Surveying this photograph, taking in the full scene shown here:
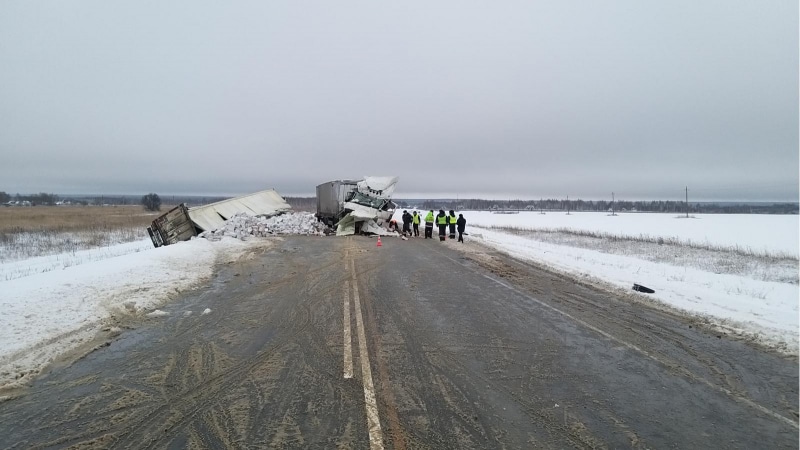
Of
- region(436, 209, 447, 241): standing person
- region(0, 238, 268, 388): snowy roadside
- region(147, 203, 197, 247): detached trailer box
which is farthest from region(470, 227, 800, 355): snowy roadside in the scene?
region(147, 203, 197, 247): detached trailer box

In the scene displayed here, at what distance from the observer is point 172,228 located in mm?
19922

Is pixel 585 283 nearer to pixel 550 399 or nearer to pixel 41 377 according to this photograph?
pixel 550 399

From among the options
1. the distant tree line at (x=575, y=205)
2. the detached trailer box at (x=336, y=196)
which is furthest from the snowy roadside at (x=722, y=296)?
the distant tree line at (x=575, y=205)

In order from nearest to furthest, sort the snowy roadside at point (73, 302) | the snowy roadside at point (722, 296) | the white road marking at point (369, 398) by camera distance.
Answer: the white road marking at point (369, 398) < the snowy roadside at point (73, 302) < the snowy roadside at point (722, 296)

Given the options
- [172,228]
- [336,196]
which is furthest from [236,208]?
[172,228]

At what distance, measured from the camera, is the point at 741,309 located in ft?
24.9

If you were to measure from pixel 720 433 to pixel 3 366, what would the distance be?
7128mm

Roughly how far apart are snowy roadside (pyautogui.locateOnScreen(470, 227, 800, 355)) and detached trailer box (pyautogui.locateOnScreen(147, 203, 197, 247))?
1676cm

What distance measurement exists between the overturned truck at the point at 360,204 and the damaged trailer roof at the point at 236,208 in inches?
213

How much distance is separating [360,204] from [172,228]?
1086 centimetres

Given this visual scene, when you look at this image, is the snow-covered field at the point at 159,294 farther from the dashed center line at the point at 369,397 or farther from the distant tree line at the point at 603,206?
the distant tree line at the point at 603,206

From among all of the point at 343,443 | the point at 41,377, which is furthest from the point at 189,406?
the point at 41,377

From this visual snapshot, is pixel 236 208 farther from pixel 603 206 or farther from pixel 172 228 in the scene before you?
pixel 603 206

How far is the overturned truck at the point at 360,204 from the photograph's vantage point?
2509 centimetres
